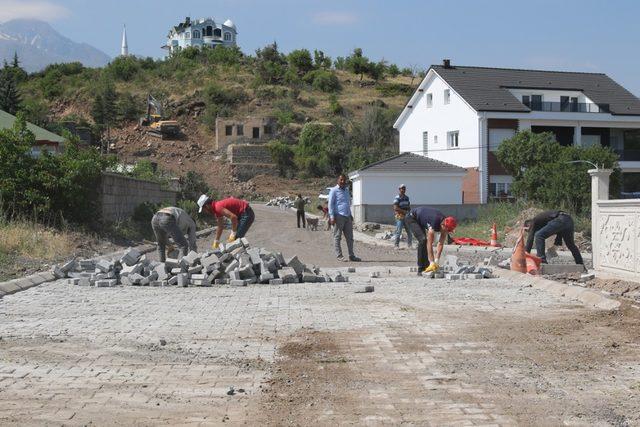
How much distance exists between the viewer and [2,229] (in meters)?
17.7

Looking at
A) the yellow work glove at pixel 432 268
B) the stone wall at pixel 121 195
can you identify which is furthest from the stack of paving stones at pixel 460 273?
the stone wall at pixel 121 195

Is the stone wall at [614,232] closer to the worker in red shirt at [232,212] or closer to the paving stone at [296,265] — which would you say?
the paving stone at [296,265]

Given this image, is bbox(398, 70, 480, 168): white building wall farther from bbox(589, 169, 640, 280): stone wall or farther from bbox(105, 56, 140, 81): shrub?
bbox(105, 56, 140, 81): shrub

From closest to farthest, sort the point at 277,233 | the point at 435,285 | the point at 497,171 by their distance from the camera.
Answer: the point at 435,285 < the point at 277,233 < the point at 497,171

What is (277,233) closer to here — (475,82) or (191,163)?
(475,82)

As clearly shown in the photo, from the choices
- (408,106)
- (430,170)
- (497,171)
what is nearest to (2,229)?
(430,170)

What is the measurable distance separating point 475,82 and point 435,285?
126 ft

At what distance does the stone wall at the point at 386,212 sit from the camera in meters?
37.9

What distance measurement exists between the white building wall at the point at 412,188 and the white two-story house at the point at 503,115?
7.06m

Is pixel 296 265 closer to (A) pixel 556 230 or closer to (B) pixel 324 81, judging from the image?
(A) pixel 556 230

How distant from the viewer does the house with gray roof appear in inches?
1502

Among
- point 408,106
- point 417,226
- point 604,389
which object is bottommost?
point 604,389

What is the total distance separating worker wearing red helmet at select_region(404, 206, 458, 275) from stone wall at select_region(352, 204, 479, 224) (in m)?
22.8

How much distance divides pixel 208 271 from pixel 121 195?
46.3 feet
